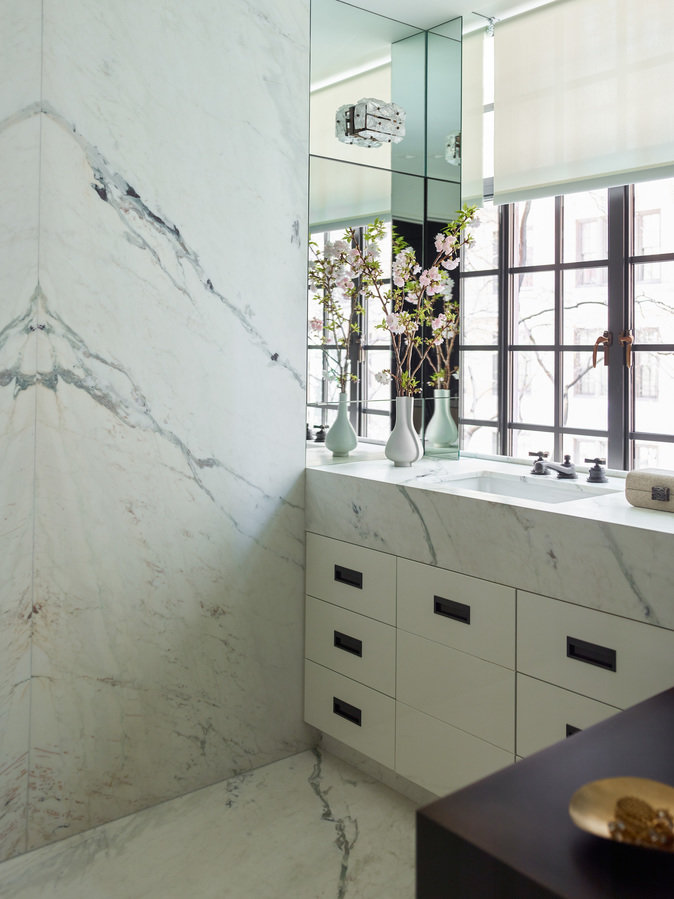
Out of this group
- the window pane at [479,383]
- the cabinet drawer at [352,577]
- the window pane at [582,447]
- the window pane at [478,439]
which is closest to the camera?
the cabinet drawer at [352,577]

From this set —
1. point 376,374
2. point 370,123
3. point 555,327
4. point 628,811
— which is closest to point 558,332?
point 555,327

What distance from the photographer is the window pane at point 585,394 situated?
3412 millimetres

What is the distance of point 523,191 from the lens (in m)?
2.96

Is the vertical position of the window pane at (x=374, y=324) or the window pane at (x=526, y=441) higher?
the window pane at (x=374, y=324)

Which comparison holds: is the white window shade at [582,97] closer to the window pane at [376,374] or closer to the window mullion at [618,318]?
the window mullion at [618,318]

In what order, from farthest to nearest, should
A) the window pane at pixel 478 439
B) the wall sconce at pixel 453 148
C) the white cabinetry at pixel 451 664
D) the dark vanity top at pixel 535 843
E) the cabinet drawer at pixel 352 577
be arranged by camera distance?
1. the window pane at pixel 478 439
2. the wall sconce at pixel 453 148
3. the cabinet drawer at pixel 352 577
4. the white cabinetry at pixel 451 664
5. the dark vanity top at pixel 535 843

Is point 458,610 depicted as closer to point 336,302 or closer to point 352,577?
point 352,577

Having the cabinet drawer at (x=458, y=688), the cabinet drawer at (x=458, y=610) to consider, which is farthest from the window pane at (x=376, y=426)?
the cabinet drawer at (x=458, y=688)

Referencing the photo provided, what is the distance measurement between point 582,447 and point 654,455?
0.34 m

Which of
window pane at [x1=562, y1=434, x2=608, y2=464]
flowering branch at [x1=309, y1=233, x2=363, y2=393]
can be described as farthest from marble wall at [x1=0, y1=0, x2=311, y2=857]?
window pane at [x1=562, y1=434, x2=608, y2=464]

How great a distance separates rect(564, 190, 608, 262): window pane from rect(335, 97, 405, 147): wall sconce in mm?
842

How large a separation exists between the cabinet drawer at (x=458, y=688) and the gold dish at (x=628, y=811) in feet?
3.64

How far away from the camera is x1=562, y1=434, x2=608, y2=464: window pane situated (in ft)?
11.0

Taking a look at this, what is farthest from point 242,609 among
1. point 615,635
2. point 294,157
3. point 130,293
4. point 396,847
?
point 294,157
